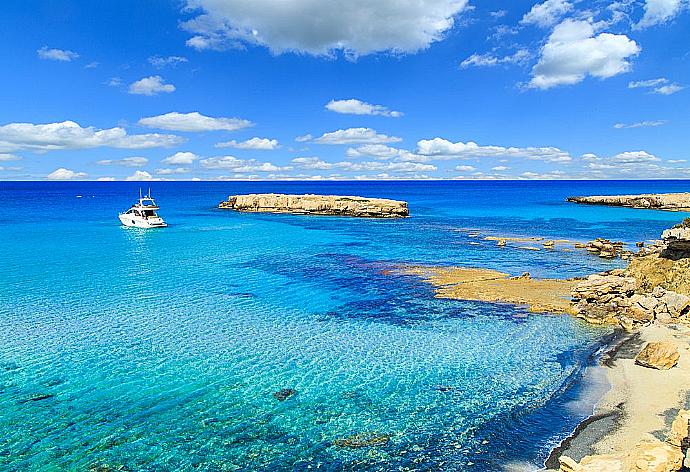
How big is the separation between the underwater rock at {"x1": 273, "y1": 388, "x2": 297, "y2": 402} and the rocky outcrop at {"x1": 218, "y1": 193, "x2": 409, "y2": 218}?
76.4 metres

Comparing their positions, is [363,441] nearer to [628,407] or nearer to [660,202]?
[628,407]

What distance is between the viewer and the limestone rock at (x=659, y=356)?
18.2m

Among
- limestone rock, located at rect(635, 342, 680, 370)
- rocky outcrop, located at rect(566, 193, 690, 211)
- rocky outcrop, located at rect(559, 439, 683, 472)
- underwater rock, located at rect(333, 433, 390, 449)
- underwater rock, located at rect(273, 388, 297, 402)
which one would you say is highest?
rocky outcrop, located at rect(566, 193, 690, 211)

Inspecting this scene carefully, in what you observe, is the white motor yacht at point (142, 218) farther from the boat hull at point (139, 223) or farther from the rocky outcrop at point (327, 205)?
the rocky outcrop at point (327, 205)

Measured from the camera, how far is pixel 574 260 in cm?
4475

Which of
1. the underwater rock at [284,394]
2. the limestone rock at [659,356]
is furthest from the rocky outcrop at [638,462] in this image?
the underwater rock at [284,394]

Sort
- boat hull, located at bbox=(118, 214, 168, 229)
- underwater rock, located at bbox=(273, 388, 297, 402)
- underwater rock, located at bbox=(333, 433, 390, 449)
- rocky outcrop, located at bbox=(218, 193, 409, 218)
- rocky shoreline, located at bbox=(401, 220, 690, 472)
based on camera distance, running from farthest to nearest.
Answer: rocky outcrop, located at bbox=(218, 193, 409, 218), boat hull, located at bbox=(118, 214, 168, 229), underwater rock, located at bbox=(273, 388, 297, 402), underwater rock, located at bbox=(333, 433, 390, 449), rocky shoreline, located at bbox=(401, 220, 690, 472)

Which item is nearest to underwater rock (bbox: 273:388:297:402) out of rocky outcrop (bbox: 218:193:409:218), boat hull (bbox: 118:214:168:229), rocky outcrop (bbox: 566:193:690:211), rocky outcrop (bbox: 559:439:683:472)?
rocky outcrop (bbox: 559:439:683:472)

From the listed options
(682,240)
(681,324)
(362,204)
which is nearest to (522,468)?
(681,324)

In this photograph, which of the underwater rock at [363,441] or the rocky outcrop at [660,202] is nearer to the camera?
the underwater rock at [363,441]

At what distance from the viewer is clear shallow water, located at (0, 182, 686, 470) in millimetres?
13344

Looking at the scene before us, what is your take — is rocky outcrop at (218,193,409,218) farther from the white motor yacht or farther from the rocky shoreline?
Answer: the rocky shoreline

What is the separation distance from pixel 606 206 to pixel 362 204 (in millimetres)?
74326

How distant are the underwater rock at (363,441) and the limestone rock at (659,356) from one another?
451 inches
